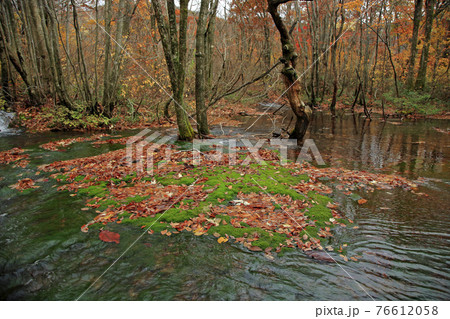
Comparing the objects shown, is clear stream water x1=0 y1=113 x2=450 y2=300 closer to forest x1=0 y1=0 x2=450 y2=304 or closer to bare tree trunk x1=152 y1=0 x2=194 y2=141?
forest x1=0 y1=0 x2=450 y2=304

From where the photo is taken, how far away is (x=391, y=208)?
4.87 m

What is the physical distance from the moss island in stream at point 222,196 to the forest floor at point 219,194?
0.01m

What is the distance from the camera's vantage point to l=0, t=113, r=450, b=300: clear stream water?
114 inches

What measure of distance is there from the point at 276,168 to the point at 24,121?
1288 cm

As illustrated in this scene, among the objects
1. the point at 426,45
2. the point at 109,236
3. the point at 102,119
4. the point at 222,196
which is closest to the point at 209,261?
the point at 109,236

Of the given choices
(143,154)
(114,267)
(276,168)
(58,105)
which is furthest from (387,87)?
(114,267)

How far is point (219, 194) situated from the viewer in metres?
5.18

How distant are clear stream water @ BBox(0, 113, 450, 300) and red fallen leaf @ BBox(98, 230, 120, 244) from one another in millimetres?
80

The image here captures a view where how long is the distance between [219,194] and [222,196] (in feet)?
0.29

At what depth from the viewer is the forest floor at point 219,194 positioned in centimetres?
402

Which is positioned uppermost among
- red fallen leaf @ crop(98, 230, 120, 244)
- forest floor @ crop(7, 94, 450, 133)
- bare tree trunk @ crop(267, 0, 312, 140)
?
bare tree trunk @ crop(267, 0, 312, 140)

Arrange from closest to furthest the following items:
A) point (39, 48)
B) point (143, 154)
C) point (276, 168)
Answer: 1. point (276, 168)
2. point (143, 154)
3. point (39, 48)

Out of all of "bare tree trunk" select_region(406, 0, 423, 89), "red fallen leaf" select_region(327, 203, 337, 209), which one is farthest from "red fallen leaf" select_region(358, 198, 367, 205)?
"bare tree trunk" select_region(406, 0, 423, 89)
